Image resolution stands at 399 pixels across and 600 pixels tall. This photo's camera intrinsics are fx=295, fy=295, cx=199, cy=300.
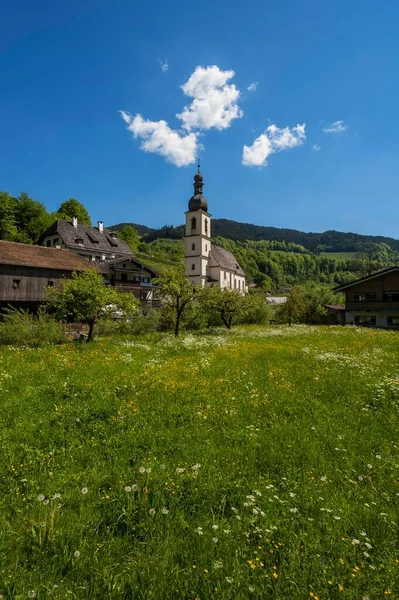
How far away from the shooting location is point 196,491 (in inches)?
188

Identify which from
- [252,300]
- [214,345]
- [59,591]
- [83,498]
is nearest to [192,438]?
[83,498]

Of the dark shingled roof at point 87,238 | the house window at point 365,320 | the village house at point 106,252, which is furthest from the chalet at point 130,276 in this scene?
the house window at point 365,320

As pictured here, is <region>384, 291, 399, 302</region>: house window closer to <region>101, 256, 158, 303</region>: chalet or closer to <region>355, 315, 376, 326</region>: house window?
<region>355, 315, 376, 326</region>: house window

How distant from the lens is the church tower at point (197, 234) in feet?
237

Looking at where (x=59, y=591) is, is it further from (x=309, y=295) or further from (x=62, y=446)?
(x=309, y=295)

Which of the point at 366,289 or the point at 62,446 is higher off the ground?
the point at 366,289

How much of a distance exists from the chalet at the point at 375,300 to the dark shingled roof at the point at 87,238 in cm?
4591

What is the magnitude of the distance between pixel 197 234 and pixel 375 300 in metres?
41.3

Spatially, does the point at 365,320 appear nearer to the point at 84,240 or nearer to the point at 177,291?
the point at 177,291

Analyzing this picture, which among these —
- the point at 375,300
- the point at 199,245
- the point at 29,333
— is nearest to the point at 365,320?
the point at 375,300

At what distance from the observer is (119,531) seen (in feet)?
13.3

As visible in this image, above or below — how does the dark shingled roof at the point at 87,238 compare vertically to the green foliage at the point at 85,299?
above

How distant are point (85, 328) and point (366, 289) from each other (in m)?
42.9

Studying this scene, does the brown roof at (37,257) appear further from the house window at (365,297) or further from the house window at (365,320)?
the house window at (365,320)
